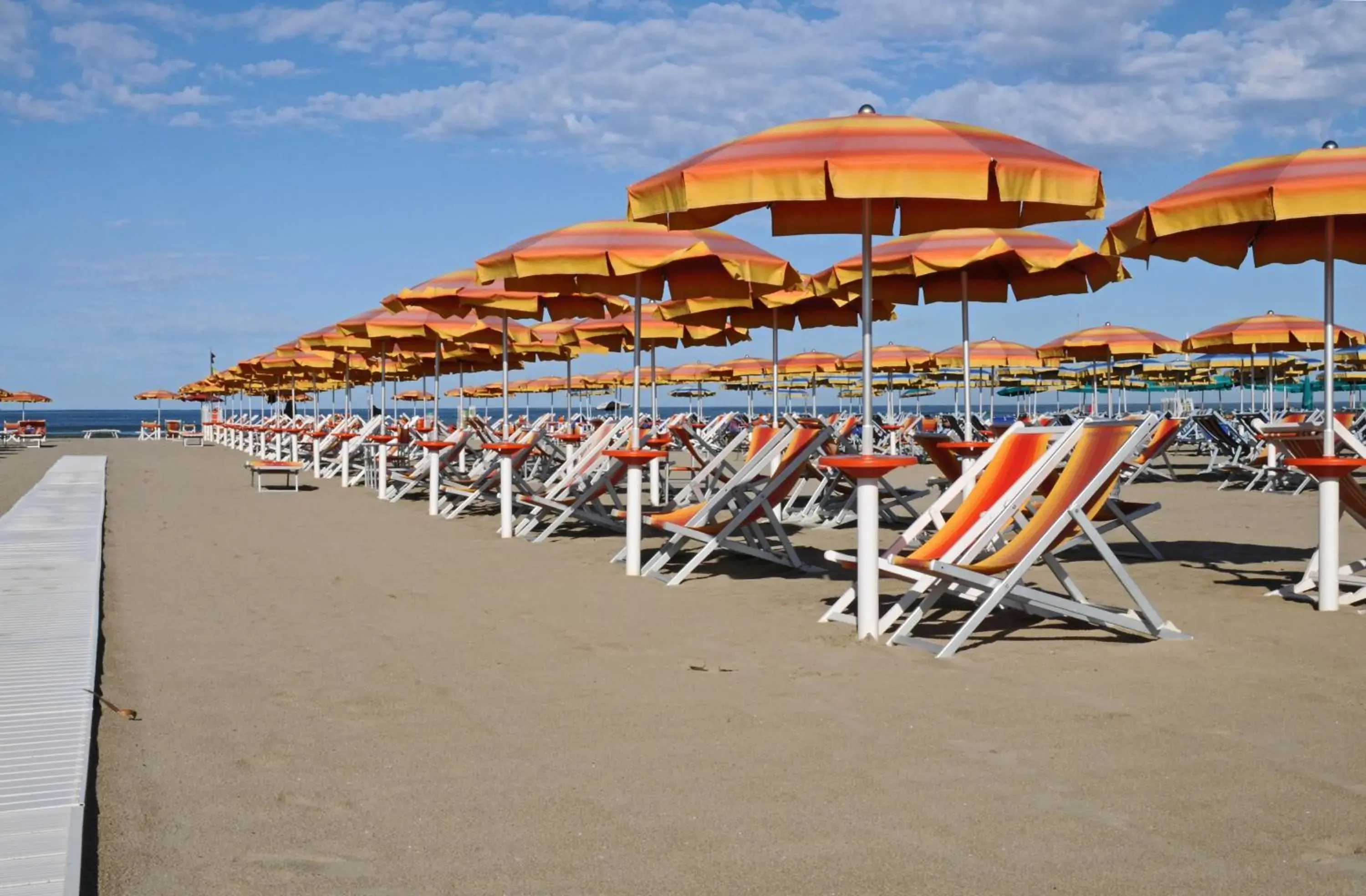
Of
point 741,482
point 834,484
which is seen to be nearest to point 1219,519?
point 834,484

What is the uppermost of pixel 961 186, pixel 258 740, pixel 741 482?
pixel 961 186

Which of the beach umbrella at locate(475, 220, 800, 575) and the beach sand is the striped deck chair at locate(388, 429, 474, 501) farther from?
the beach sand

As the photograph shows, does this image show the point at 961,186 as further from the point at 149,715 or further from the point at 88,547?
the point at 88,547

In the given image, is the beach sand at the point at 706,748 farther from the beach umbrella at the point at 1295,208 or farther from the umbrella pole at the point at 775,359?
the umbrella pole at the point at 775,359

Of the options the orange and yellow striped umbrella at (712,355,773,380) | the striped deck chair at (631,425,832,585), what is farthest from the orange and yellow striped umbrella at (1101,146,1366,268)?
the orange and yellow striped umbrella at (712,355,773,380)

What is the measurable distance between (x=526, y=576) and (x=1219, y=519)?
18.9 ft

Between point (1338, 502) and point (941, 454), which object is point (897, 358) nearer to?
point (941, 454)

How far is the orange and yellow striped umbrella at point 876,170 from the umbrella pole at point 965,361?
9.29 ft

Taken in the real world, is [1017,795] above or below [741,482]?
below

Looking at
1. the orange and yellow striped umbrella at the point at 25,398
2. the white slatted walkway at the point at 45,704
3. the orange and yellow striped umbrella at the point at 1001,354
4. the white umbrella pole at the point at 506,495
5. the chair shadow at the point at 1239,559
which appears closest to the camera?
the white slatted walkway at the point at 45,704

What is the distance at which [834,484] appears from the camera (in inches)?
392

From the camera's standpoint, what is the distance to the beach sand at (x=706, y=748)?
246cm

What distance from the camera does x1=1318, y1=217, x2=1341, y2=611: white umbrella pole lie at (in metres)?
5.28

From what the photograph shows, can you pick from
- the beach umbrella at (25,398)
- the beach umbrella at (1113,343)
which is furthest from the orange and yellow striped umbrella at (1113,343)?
the beach umbrella at (25,398)
